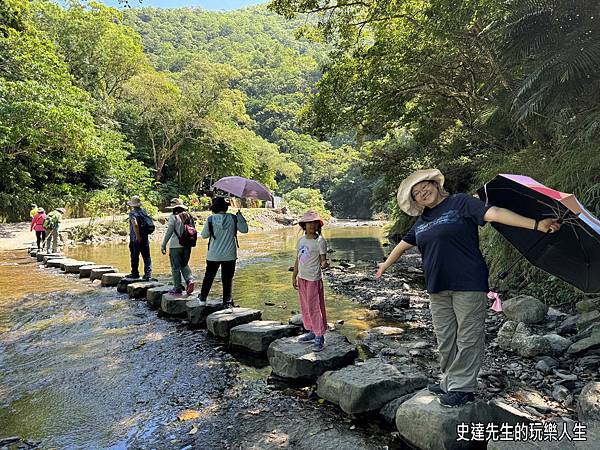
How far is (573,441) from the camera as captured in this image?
2529mm

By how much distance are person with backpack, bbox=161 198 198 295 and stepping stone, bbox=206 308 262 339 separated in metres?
1.53

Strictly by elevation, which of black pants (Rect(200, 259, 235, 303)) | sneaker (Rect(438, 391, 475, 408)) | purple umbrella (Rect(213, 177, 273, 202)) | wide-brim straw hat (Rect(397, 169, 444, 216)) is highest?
Answer: purple umbrella (Rect(213, 177, 273, 202))

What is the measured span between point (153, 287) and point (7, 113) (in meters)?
14.8

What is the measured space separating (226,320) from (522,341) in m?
3.62

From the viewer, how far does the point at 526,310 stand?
20.2 feet

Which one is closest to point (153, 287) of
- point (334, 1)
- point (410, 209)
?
point (410, 209)

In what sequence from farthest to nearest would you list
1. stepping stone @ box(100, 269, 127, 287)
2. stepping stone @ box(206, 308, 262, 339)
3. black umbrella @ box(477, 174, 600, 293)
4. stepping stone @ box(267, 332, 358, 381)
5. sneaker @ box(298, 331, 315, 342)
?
stepping stone @ box(100, 269, 127, 287)
stepping stone @ box(206, 308, 262, 339)
sneaker @ box(298, 331, 315, 342)
stepping stone @ box(267, 332, 358, 381)
black umbrella @ box(477, 174, 600, 293)

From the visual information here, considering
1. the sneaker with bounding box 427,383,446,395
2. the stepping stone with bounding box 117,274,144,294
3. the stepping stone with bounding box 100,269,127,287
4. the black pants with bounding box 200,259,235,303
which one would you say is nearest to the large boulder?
the sneaker with bounding box 427,383,446,395

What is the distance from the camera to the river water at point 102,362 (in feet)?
11.6

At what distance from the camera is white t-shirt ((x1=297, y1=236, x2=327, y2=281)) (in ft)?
15.2

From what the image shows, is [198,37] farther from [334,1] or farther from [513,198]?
[513,198]

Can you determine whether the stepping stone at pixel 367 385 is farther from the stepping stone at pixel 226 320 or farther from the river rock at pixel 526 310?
the river rock at pixel 526 310

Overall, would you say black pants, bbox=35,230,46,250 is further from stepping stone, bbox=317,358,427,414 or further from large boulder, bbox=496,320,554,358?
large boulder, bbox=496,320,554,358

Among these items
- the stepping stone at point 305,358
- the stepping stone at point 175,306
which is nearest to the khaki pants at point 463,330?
the stepping stone at point 305,358
